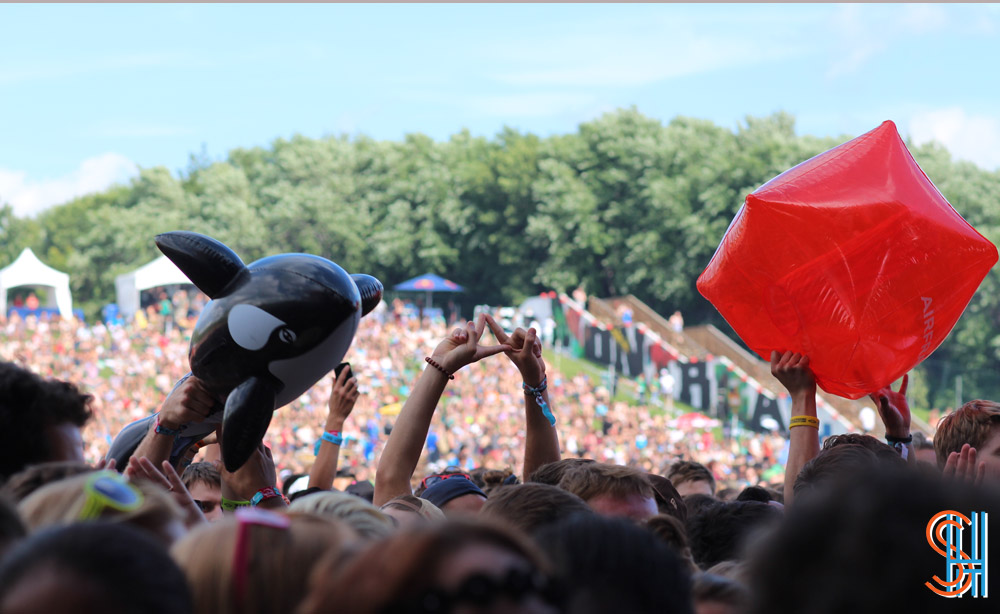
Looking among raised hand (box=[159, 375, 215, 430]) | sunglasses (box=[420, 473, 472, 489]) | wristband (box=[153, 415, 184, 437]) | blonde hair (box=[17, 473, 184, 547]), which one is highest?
blonde hair (box=[17, 473, 184, 547])

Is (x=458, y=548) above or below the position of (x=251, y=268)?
below

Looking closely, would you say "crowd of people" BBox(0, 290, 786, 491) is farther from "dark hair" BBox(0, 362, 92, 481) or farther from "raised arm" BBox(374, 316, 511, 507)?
"dark hair" BBox(0, 362, 92, 481)

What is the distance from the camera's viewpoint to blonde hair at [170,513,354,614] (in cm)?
147

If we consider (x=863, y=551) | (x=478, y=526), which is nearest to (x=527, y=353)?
(x=478, y=526)

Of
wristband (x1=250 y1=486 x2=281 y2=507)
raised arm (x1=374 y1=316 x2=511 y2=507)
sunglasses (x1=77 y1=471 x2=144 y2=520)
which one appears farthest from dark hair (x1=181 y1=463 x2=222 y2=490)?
sunglasses (x1=77 y1=471 x2=144 y2=520)

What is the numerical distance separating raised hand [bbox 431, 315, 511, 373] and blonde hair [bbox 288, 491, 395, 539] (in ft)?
3.97

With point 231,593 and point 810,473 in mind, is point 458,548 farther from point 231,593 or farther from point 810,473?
point 810,473

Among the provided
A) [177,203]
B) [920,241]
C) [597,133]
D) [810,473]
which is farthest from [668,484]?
[177,203]

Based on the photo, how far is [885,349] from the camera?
3.67 metres

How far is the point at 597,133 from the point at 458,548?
171 feet

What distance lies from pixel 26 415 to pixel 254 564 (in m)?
1.16

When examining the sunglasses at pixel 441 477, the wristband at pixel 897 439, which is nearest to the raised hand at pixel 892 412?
the wristband at pixel 897 439

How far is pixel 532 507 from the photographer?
238 centimetres

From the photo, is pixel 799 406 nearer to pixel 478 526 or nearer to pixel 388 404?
pixel 478 526
